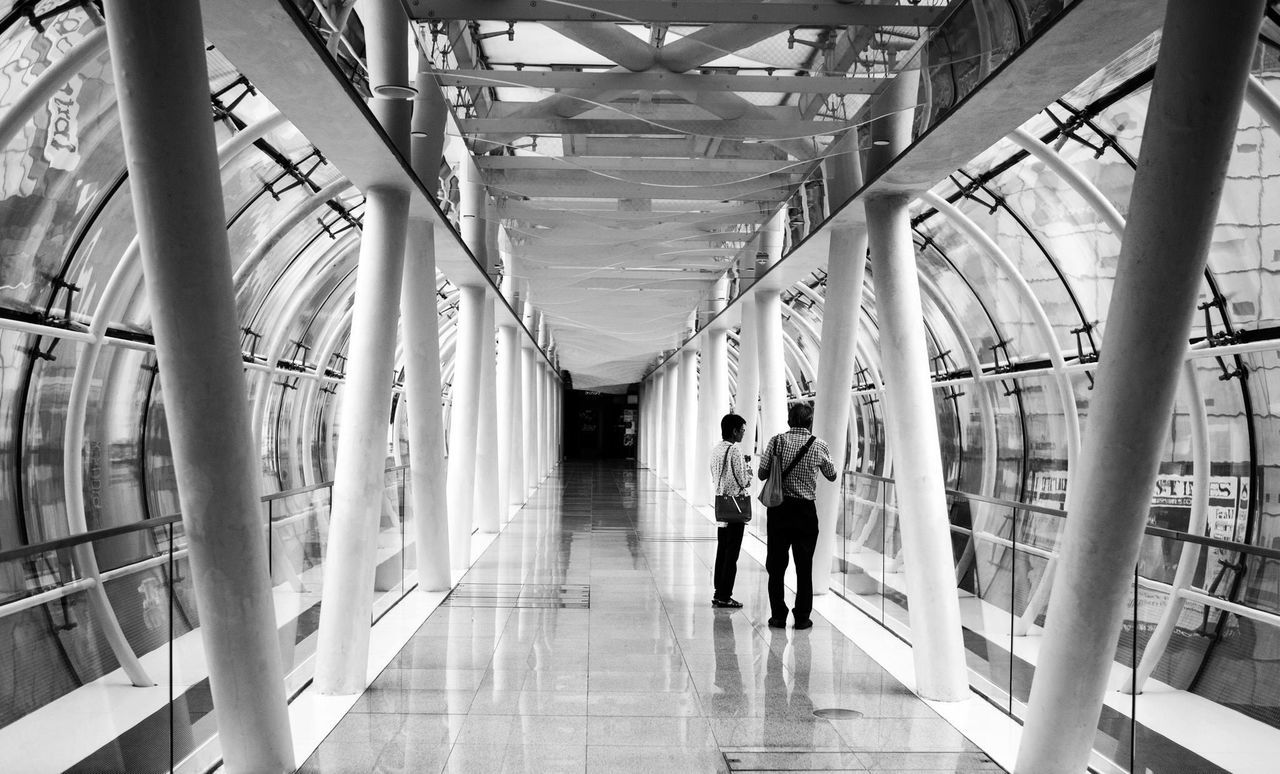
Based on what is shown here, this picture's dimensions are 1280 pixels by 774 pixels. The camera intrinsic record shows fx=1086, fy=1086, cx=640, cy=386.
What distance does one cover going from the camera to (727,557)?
994 centimetres

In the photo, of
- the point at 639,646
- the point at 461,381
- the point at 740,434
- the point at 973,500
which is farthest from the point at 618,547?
the point at 973,500

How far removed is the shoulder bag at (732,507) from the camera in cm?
962

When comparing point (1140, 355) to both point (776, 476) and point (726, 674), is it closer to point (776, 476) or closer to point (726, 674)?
point (726, 674)

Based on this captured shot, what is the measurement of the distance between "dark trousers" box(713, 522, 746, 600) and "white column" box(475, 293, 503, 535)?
619cm

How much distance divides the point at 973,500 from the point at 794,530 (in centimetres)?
182

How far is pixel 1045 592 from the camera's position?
20.7 feet

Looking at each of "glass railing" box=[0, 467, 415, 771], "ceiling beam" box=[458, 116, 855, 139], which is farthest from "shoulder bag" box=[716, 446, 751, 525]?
"glass railing" box=[0, 467, 415, 771]

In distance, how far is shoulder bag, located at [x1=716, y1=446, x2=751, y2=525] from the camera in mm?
9625

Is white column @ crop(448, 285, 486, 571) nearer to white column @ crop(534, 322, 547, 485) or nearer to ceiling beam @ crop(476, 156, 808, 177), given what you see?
ceiling beam @ crop(476, 156, 808, 177)

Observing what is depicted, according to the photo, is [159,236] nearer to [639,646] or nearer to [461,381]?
[639,646]

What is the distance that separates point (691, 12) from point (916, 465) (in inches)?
136

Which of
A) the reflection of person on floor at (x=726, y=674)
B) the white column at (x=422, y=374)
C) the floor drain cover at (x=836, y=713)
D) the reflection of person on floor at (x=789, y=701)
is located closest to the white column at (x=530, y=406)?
the white column at (x=422, y=374)

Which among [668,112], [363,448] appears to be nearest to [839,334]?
[668,112]

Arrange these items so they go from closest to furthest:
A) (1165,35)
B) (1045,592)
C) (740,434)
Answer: (1165,35), (1045,592), (740,434)
